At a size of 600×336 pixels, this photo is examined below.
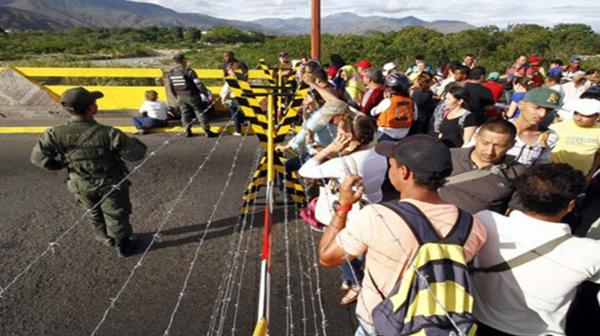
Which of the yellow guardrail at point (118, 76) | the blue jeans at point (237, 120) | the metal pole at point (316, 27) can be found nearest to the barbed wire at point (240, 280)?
the blue jeans at point (237, 120)

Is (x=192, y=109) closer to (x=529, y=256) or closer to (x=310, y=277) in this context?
(x=310, y=277)

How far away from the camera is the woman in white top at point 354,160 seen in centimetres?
260

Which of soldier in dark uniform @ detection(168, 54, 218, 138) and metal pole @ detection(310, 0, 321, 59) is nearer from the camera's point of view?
soldier in dark uniform @ detection(168, 54, 218, 138)

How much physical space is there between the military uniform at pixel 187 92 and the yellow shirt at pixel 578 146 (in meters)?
5.79

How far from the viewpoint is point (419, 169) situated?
1600 millimetres

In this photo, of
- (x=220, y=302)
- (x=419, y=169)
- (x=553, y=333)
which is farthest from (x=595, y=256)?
(x=220, y=302)

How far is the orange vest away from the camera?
14.1 ft

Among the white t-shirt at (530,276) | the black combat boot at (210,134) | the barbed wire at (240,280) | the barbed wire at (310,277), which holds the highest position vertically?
the white t-shirt at (530,276)

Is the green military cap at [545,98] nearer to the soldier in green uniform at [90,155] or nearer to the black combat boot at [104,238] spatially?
the soldier in green uniform at [90,155]

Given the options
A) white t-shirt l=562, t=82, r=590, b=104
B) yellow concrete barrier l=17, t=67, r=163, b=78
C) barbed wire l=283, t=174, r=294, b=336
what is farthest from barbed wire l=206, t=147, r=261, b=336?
white t-shirt l=562, t=82, r=590, b=104

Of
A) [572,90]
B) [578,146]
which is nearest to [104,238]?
[578,146]

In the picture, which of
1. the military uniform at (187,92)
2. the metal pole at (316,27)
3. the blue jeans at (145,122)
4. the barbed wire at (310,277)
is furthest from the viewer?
the blue jeans at (145,122)

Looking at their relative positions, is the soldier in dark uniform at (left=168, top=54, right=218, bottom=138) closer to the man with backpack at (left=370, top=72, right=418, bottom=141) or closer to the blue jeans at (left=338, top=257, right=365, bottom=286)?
the man with backpack at (left=370, top=72, right=418, bottom=141)

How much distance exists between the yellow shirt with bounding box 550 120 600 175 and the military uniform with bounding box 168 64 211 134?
5.79 meters
